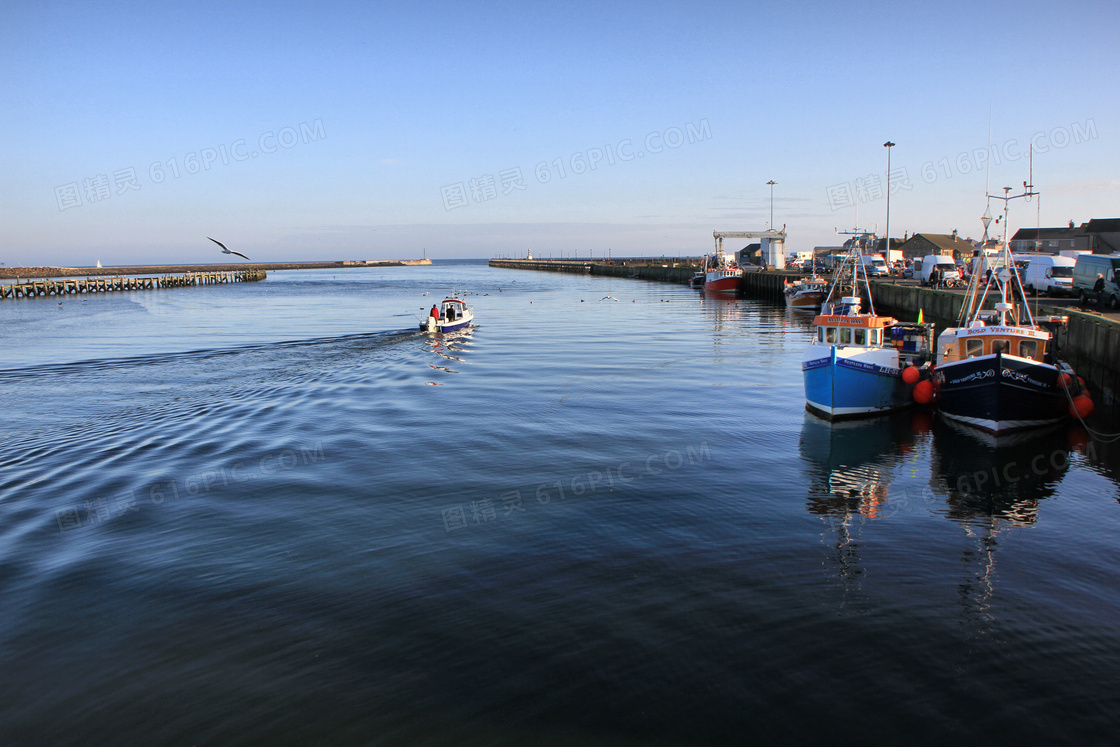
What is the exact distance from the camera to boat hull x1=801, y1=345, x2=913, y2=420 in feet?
73.1

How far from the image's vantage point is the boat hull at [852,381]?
22281mm

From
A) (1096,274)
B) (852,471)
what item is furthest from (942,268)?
(852,471)

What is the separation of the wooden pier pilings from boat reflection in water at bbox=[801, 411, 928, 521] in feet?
344

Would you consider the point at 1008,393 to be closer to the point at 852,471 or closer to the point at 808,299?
the point at 852,471

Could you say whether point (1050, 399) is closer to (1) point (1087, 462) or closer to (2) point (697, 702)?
(1) point (1087, 462)

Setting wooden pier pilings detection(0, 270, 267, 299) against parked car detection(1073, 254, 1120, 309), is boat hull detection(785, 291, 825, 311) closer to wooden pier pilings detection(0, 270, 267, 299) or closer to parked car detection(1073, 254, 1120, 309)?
parked car detection(1073, 254, 1120, 309)

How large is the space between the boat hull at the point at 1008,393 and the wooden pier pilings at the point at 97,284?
10770cm

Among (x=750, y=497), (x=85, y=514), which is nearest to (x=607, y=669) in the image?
(x=750, y=497)

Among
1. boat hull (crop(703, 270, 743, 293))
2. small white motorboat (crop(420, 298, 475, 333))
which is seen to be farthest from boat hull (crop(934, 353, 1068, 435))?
boat hull (crop(703, 270, 743, 293))

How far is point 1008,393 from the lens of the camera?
19.9 metres

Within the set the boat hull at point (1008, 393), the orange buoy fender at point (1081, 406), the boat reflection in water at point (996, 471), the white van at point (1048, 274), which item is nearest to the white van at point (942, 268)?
the white van at point (1048, 274)

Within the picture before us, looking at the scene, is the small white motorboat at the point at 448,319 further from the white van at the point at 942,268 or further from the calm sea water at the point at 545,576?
the white van at the point at 942,268

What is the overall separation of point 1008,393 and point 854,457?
5.19 meters

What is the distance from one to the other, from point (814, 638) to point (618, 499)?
19.4 feet
